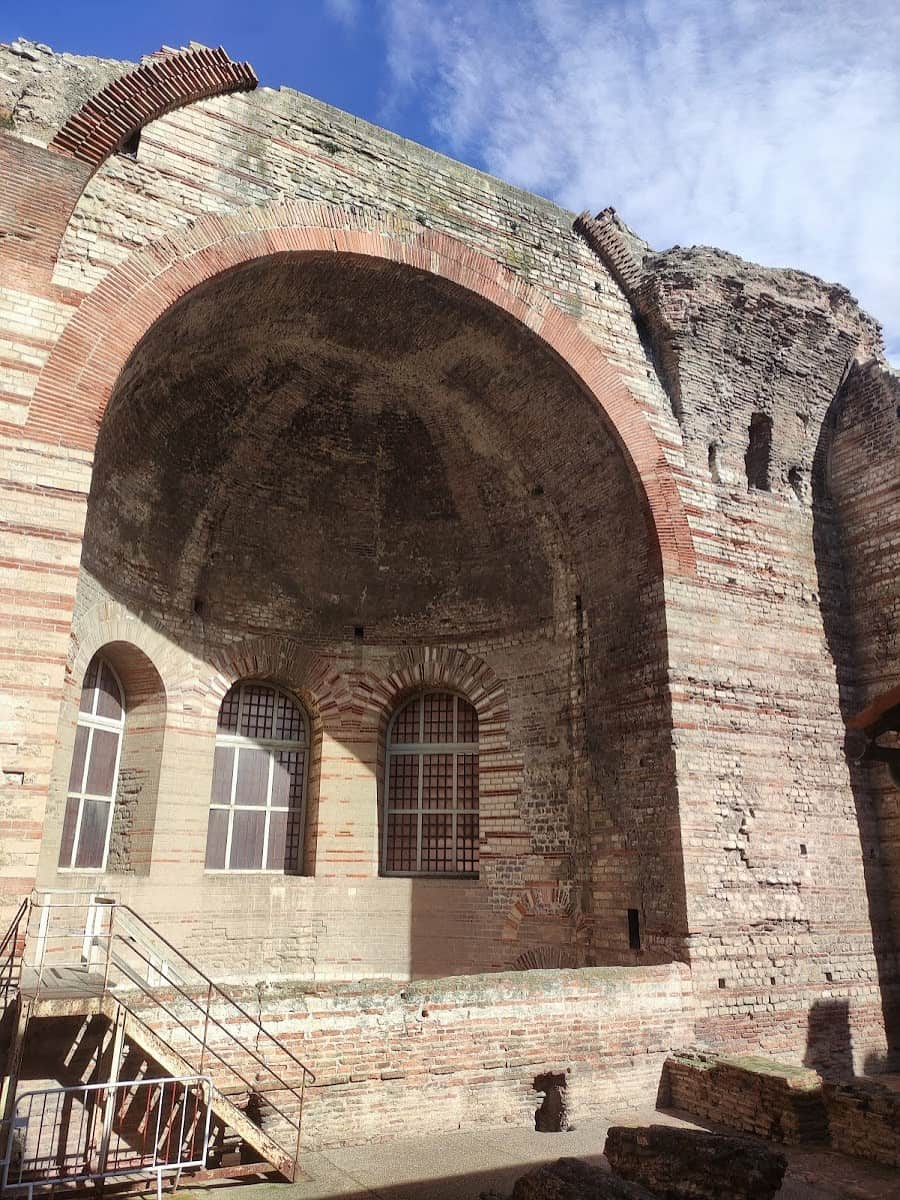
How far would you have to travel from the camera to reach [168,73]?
846 centimetres

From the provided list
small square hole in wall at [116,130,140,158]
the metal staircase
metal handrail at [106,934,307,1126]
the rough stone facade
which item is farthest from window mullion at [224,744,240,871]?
small square hole in wall at [116,130,140,158]

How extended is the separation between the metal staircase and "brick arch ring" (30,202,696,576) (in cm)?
409

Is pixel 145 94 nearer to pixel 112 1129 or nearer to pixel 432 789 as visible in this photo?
pixel 432 789

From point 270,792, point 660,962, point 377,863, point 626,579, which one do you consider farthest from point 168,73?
point 660,962

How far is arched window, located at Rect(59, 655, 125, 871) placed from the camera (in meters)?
9.49

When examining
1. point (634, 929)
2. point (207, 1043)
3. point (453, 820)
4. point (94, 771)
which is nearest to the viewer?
point (207, 1043)

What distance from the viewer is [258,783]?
11.1 meters

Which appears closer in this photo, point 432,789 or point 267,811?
point 267,811

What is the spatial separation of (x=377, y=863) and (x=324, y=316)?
6.74 meters

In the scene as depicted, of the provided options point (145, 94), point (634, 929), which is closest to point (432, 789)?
point (634, 929)

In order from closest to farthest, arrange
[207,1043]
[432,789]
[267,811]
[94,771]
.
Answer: [207,1043] < [94,771] < [267,811] < [432,789]

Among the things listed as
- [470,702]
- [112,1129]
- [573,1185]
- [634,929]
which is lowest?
[112,1129]

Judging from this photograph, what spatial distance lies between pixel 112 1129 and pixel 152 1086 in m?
0.49

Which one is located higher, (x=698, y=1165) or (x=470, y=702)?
(x=470, y=702)
